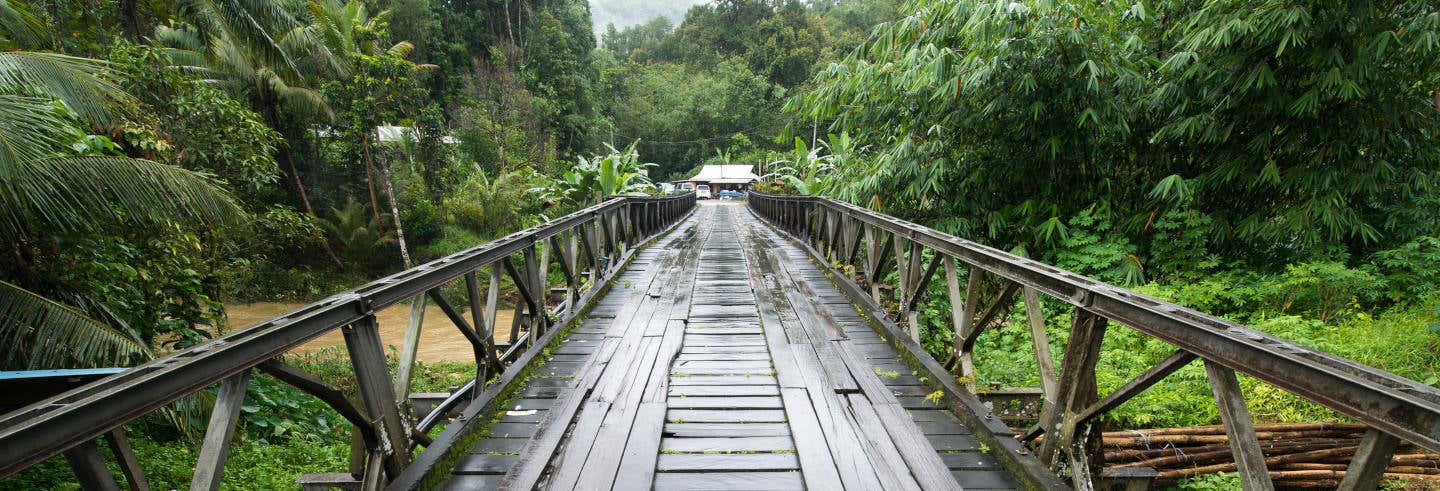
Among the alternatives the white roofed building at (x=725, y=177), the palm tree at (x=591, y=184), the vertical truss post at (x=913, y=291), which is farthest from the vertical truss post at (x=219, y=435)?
the white roofed building at (x=725, y=177)

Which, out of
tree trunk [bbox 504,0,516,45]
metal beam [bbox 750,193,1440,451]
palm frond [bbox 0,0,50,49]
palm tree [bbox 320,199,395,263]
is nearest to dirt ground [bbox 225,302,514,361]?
palm tree [bbox 320,199,395,263]

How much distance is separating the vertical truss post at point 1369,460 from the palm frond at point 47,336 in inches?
246

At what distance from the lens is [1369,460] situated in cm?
129

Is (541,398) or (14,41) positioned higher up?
(14,41)

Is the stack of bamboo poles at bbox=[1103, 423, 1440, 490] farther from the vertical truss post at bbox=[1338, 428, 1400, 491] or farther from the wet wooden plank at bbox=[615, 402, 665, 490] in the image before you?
the wet wooden plank at bbox=[615, 402, 665, 490]

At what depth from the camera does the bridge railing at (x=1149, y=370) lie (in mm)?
1281

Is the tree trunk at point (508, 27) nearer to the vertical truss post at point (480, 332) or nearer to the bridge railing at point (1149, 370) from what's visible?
the vertical truss post at point (480, 332)

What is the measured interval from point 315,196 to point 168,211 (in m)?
20.1

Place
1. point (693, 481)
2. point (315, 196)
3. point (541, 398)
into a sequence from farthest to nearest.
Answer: point (315, 196) → point (541, 398) → point (693, 481)

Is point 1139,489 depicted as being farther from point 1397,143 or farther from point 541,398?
point 1397,143

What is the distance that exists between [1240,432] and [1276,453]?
2.77 meters

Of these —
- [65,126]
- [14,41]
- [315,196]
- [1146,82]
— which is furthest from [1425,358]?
[315,196]

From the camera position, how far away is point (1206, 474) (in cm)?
347

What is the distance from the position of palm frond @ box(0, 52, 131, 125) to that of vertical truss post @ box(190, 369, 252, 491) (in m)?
4.09
